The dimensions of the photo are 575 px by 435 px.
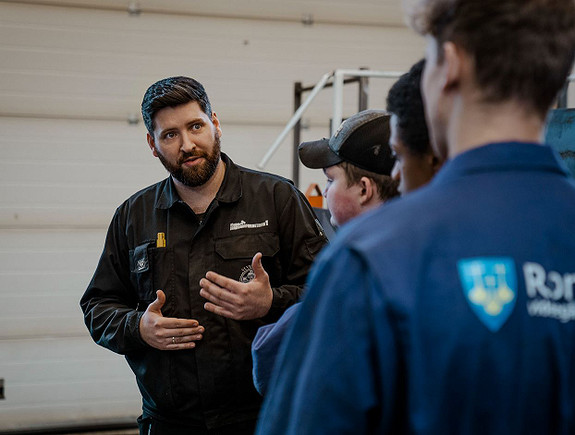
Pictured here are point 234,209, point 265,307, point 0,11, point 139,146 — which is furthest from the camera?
point 139,146

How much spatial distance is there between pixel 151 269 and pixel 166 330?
0.30 meters

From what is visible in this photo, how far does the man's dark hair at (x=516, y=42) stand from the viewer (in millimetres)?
963

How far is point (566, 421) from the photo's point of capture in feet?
3.14

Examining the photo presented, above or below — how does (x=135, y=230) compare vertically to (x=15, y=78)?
below

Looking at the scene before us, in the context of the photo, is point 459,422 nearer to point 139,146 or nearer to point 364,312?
point 364,312

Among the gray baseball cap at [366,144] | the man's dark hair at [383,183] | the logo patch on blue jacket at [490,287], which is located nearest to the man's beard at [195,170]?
the gray baseball cap at [366,144]

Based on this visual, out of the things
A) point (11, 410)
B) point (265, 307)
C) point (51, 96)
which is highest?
point (51, 96)

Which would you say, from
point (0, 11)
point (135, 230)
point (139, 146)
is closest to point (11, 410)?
point (139, 146)

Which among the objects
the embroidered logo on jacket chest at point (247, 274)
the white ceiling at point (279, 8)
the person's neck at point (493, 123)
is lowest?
the embroidered logo on jacket chest at point (247, 274)

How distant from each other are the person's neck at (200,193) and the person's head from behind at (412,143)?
1.49 metres

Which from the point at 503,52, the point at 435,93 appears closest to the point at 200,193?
the point at 435,93

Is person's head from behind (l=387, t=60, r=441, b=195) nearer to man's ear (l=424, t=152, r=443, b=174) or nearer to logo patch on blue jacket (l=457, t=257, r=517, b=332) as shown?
man's ear (l=424, t=152, r=443, b=174)

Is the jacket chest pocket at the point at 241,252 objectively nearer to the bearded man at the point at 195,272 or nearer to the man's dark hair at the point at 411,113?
the bearded man at the point at 195,272

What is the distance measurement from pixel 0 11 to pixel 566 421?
5.69 m
